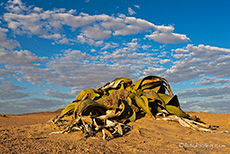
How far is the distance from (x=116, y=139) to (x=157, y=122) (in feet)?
4.75

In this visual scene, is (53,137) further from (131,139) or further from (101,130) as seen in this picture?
(131,139)

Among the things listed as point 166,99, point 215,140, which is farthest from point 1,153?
point 166,99

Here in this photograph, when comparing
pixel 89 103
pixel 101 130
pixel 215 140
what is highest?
pixel 89 103

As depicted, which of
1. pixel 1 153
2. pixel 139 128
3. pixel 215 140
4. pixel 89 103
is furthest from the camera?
pixel 89 103

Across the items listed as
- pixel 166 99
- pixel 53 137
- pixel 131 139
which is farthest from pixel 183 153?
pixel 166 99

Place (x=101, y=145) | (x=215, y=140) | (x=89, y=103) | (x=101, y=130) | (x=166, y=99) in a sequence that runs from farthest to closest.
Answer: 1. (x=166, y=99)
2. (x=89, y=103)
3. (x=101, y=130)
4. (x=215, y=140)
5. (x=101, y=145)

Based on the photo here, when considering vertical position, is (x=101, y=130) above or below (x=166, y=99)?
below

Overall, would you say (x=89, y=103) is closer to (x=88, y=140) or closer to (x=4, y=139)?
(x=88, y=140)

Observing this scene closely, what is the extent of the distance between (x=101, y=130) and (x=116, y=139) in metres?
0.46

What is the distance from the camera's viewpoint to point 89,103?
4191mm

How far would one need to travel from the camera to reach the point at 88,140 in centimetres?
311

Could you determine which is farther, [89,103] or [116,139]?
[89,103]

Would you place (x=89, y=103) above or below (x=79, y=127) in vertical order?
above

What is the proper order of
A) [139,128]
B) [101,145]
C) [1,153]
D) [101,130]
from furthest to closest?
[139,128] → [101,130] → [101,145] → [1,153]
